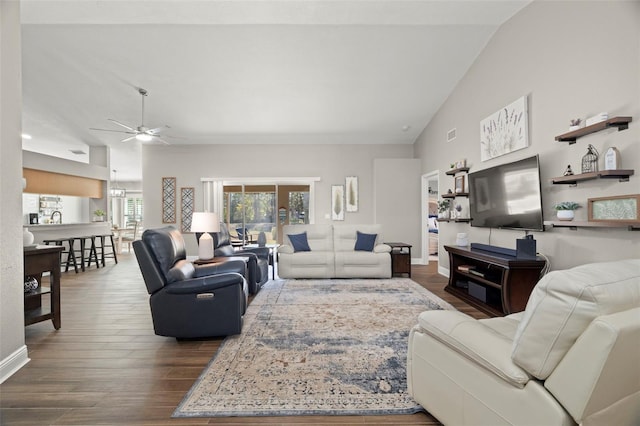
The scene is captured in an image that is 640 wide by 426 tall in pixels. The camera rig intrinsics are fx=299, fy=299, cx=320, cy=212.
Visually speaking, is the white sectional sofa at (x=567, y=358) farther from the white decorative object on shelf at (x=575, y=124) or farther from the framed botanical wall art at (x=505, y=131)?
the framed botanical wall art at (x=505, y=131)

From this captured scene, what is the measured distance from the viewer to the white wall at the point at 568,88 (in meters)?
Answer: 2.42

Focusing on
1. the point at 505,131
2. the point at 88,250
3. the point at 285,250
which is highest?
the point at 505,131

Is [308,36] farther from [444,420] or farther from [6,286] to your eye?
[444,420]

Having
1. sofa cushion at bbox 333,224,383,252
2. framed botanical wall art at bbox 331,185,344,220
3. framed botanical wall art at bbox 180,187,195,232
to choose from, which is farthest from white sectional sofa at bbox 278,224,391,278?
framed botanical wall art at bbox 180,187,195,232

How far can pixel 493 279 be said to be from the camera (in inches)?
141

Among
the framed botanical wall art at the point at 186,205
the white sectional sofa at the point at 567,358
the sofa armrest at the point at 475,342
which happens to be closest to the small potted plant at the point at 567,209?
the white sectional sofa at the point at 567,358

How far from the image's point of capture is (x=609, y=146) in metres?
2.56

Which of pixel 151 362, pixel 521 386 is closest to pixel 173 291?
pixel 151 362

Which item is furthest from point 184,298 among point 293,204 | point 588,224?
point 293,204

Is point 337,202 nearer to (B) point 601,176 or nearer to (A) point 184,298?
(A) point 184,298

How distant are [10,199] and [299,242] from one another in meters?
3.92

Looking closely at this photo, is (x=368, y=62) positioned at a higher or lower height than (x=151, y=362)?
higher

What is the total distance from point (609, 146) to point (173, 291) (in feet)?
13.0

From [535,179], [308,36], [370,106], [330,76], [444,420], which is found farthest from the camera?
[370,106]
